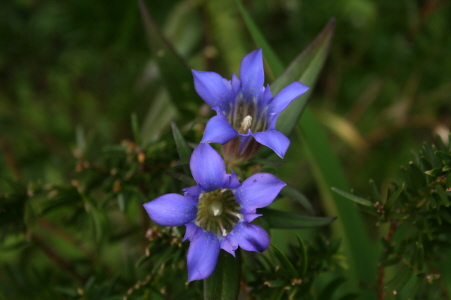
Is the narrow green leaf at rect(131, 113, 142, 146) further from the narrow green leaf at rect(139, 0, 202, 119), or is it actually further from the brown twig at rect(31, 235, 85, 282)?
the brown twig at rect(31, 235, 85, 282)

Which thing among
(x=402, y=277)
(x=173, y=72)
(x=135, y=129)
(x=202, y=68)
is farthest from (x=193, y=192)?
(x=202, y=68)

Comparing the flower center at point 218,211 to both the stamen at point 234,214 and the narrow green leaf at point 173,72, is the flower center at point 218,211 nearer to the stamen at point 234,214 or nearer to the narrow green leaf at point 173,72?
the stamen at point 234,214

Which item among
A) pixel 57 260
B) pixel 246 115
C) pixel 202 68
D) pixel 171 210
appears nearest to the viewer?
pixel 171 210

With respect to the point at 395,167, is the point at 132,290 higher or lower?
higher

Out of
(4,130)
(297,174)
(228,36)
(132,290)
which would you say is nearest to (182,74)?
(228,36)

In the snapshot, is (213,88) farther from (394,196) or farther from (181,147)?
(394,196)

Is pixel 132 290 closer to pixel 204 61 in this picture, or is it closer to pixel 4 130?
pixel 204 61

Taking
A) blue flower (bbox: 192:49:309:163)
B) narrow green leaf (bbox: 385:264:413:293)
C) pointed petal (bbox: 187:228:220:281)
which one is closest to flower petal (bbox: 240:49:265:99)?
blue flower (bbox: 192:49:309:163)
